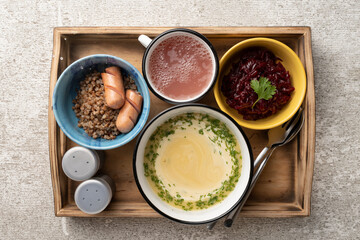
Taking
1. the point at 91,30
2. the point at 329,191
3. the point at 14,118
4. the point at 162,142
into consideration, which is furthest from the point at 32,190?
the point at 329,191

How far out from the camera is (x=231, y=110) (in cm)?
168

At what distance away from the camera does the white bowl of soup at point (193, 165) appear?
1.65 metres

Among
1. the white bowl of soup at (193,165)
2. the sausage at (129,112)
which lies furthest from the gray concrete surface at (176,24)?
the sausage at (129,112)

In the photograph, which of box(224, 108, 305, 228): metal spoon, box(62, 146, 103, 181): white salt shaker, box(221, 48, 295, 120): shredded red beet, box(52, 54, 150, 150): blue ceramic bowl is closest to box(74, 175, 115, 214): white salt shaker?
box(62, 146, 103, 181): white salt shaker

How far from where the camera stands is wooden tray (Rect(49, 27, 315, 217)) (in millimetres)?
1677

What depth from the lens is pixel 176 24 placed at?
194 cm

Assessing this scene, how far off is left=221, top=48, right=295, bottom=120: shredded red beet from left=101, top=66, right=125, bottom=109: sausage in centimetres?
59

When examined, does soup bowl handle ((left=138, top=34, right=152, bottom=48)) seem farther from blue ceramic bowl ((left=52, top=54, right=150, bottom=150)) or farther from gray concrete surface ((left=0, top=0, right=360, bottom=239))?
gray concrete surface ((left=0, top=0, right=360, bottom=239))

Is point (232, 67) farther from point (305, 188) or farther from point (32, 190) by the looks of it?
point (32, 190)

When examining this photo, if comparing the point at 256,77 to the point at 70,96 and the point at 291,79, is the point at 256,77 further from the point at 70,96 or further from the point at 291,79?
the point at 70,96

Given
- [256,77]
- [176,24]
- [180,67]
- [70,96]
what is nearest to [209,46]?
[180,67]

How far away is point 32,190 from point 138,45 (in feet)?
3.91

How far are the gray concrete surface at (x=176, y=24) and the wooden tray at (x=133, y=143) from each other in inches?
10.0

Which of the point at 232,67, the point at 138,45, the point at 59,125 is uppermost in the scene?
the point at 138,45
